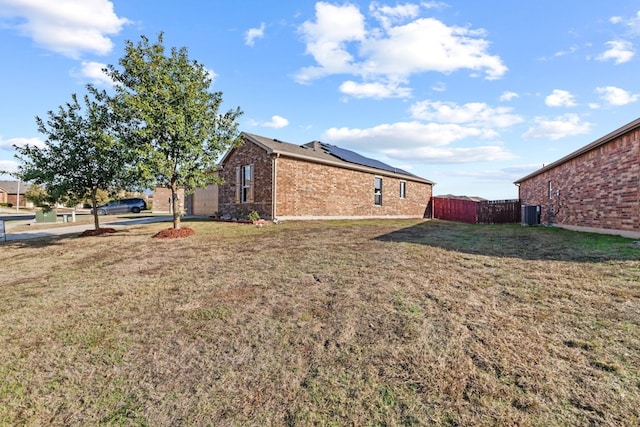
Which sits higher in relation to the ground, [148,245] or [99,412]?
[148,245]

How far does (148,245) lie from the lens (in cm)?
992

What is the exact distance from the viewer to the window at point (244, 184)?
1655cm

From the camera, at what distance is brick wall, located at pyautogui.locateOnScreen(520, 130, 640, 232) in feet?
29.3

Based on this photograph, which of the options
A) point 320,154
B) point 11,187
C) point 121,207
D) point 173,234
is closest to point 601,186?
point 320,154

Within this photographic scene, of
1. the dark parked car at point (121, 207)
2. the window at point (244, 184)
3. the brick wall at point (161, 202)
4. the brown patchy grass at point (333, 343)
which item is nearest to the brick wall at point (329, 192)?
the window at point (244, 184)

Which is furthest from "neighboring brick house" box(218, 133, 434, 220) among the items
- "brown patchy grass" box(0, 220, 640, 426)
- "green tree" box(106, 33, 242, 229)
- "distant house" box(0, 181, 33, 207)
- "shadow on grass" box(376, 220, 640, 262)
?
"distant house" box(0, 181, 33, 207)

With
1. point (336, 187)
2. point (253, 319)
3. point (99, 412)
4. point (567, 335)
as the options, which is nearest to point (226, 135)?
point (336, 187)

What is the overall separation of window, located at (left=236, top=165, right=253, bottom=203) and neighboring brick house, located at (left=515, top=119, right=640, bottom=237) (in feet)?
46.2

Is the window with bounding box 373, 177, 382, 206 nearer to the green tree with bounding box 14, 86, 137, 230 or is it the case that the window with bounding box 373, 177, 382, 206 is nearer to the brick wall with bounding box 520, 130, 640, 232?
the brick wall with bounding box 520, 130, 640, 232

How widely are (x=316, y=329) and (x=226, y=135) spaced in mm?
9877

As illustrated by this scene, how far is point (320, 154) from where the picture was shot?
18.0 meters

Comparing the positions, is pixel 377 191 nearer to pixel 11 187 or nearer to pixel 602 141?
pixel 602 141

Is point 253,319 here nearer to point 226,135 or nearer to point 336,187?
point 226,135

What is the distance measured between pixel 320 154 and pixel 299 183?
3035mm
